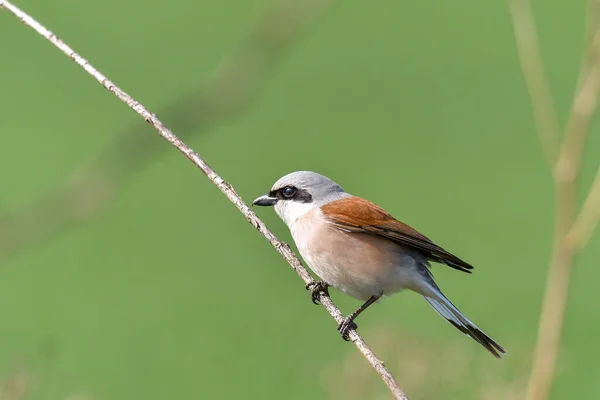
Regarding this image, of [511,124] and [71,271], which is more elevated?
[71,271]

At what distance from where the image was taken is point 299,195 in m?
2.93

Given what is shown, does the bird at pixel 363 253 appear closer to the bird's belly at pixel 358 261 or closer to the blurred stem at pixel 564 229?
the bird's belly at pixel 358 261

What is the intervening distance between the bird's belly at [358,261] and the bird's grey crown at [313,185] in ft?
0.46

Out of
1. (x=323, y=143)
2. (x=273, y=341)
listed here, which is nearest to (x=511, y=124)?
(x=323, y=143)

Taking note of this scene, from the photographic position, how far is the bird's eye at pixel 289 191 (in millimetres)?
2918

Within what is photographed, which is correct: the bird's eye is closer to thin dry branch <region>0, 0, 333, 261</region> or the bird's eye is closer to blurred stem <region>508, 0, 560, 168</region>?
blurred stem <region>508, 0, 560, 168</region>

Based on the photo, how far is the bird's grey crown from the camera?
9.48ft

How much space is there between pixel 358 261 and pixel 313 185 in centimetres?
31

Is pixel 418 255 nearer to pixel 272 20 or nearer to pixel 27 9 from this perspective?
pixel 272 20

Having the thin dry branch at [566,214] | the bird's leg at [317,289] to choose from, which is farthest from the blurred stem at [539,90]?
the bird's leg at [317,289]

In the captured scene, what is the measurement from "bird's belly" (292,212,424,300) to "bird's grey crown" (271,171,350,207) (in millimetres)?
139

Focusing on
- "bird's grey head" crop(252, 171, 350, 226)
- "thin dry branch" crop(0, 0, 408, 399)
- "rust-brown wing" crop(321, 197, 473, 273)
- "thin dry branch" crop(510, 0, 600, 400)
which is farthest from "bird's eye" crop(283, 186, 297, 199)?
"thin dry branch" crop(510, 0, 600, 400)

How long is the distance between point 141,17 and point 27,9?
1053 millimetres

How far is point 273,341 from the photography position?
422cm
